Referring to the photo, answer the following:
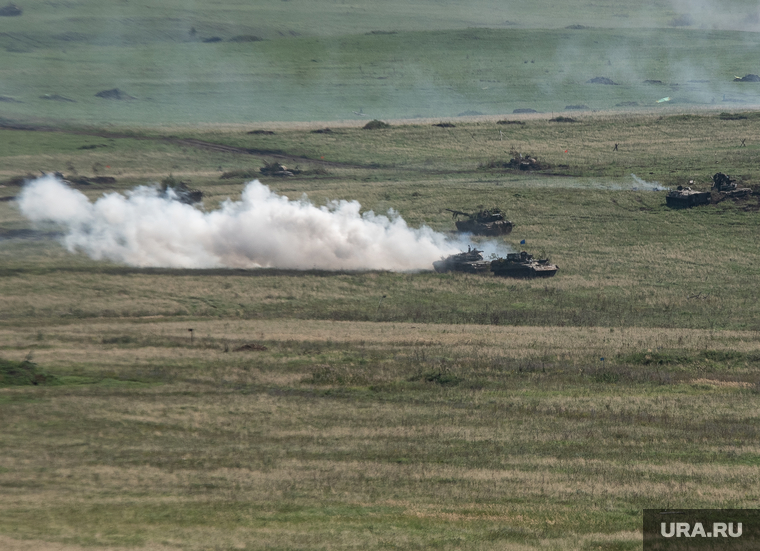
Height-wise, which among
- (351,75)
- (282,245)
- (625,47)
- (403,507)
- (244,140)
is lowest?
(403,507)

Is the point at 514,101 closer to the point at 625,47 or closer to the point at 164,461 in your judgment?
the point at 625,47

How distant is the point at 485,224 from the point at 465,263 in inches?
284

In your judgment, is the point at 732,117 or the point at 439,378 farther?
the point at 732,117

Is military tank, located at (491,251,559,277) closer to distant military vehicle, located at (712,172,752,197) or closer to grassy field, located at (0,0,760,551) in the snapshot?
grassy field, located at (0,0,760,551)

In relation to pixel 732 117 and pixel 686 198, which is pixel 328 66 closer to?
pixel 732 117

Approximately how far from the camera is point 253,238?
163 feet

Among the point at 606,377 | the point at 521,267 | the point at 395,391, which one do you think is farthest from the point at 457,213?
the point at 395,391

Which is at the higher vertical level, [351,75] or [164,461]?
[351,75]

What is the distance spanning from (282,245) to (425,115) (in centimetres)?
7593

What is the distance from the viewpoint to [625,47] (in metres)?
173

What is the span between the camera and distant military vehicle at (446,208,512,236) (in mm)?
54594

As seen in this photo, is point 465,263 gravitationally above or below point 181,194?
below

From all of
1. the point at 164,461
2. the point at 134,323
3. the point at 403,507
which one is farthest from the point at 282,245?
the point at 403,507

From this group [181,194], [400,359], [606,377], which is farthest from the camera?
[181,194]
